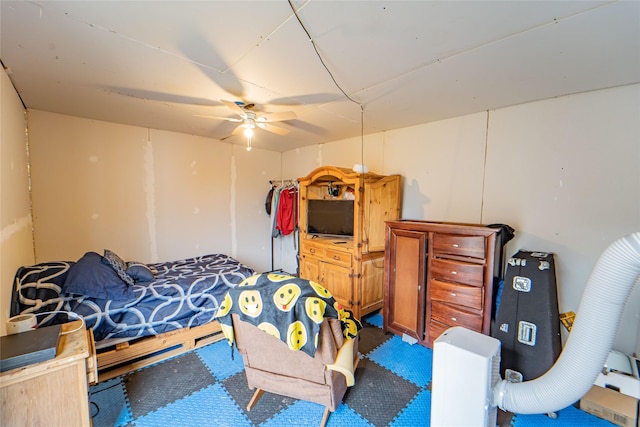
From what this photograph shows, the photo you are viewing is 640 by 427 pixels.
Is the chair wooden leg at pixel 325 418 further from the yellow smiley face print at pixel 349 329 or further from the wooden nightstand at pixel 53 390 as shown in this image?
the wooden nightstand at pixel 53 390

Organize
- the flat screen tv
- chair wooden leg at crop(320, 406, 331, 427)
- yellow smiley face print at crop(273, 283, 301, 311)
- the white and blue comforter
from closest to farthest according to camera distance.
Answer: yellow smiley face print at crop(273, 283, 301, 311) → chair wooden leg at crop(320, 406, 331, 427) → the white and blue comforter → the flat screen tv

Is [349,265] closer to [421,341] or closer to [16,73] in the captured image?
[421,341]

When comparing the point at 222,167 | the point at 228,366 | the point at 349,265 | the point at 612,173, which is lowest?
the point at 228,366

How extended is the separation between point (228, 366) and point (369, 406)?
1.23 meters

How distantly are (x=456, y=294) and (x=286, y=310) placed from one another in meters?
1.60

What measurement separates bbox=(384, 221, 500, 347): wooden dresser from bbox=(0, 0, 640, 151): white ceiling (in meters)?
1.21

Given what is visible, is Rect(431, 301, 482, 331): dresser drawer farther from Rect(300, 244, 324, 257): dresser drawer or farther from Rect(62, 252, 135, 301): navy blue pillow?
Rect(62, 252, 135, 301): navy blue pillow

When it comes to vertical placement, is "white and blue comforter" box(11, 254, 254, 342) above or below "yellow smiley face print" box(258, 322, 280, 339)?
below

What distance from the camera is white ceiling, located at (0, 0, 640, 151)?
1222mm

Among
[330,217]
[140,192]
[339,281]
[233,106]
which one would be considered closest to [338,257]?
[339,281]

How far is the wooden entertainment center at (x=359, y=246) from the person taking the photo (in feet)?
9.61

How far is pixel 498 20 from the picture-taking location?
4.15ft

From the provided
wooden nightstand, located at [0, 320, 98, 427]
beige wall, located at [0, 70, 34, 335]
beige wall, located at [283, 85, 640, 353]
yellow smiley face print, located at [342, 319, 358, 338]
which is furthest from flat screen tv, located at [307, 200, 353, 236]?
beige wall, located at [0, 70, 34, 335]

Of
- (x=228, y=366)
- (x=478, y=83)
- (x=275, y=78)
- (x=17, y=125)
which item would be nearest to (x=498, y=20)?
(x=478, y=83)
